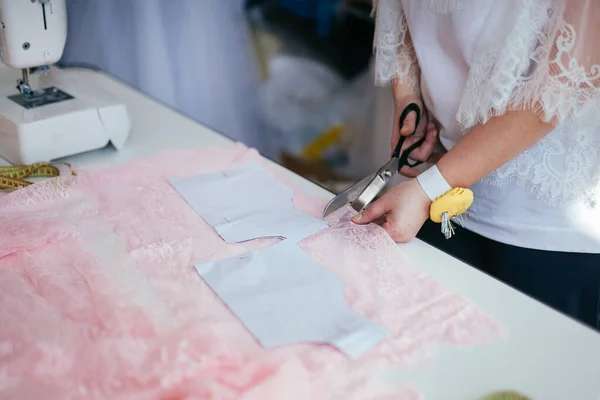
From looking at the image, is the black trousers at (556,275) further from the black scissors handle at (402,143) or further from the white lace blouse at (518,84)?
the black scissors handle at (402,143)

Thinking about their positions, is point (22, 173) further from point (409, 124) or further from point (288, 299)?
point (409, 124)

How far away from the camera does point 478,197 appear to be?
1172 millimetres

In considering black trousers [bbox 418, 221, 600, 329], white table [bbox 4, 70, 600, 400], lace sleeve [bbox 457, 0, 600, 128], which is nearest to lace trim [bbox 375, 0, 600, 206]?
lace sleeve [bbox 457, 0, 600, 128]

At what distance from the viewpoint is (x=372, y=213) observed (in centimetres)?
102

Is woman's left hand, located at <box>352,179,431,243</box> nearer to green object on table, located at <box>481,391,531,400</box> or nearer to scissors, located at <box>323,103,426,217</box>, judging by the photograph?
scissors, located at <box>323,103,426,217</box>

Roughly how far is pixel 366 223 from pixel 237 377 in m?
0.41

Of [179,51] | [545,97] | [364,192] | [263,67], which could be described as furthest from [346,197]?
[263,67]

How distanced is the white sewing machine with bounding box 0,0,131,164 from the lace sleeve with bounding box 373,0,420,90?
564 mm

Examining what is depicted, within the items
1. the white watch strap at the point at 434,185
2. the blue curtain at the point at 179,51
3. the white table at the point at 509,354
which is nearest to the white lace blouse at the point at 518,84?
the white watch strap at the point at 434,185

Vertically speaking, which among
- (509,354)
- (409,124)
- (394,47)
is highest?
(394,47)

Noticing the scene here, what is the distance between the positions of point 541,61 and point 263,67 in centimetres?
163

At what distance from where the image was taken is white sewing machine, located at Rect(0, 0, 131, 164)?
114 centimetres

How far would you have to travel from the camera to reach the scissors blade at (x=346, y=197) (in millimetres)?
1057

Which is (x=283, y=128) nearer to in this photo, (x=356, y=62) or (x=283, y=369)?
(x=356, y=62)
